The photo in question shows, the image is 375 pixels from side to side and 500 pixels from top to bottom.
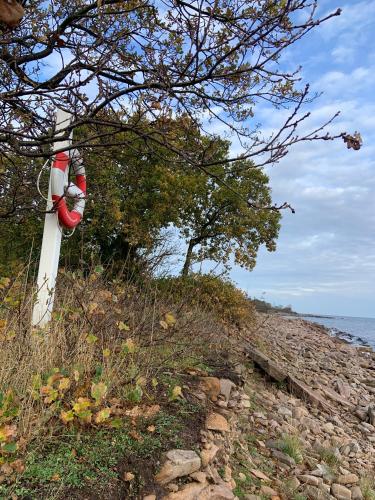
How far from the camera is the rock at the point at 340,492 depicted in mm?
3742

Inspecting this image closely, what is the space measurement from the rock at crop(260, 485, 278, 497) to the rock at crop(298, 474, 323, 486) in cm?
51

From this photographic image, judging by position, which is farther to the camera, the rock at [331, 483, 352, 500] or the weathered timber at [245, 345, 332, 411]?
the weathered timber at [245, 345, 332, 411]

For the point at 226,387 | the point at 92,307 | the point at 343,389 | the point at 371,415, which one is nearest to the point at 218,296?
the point at 343,389

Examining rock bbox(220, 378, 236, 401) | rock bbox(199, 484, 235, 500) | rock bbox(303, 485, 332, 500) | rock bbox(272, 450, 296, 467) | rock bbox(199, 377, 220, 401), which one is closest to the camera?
rock bbox(199, 484, 235, 500)

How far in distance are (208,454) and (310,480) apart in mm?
1182

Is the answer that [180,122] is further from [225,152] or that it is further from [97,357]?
[225,152]

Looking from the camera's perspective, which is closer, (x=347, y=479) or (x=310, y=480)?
(x=310, y=480)

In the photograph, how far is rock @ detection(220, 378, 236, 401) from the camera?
181 inches

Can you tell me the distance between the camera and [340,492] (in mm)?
3777

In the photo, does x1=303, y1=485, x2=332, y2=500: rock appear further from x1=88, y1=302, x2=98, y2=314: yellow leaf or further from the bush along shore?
x1=88, y1=302, x2=98, y2=314: yellow leaf

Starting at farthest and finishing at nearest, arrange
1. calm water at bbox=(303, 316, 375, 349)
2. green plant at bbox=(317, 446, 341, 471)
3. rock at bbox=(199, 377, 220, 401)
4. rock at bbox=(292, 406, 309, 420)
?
calm water at bbox=(303, 316, 375, 349) < rock at bbox=(292, 406, 309, 420) < rock at bbox=(199, 377, 220, 401) < green plant at bbox=(317, 446, 341, 471)

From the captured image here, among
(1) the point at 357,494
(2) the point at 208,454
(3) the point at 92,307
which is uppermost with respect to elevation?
(3) the point at 92,307

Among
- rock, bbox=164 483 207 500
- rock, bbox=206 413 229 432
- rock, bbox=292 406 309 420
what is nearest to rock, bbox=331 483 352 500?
rock, bbox=206 413 229 432

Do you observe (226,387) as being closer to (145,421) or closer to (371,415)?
(145,421)
